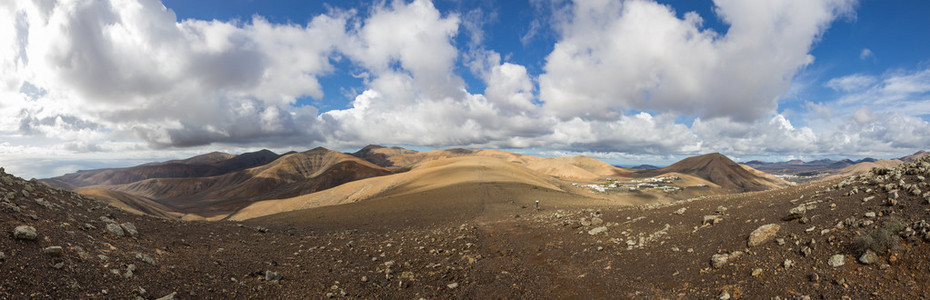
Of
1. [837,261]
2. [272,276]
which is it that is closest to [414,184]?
[272,276]

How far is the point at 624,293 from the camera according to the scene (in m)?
7.72

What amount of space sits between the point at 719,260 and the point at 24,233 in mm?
13970

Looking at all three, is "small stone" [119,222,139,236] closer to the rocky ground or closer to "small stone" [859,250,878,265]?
the rocky ground

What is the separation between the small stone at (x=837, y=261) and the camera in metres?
6.15

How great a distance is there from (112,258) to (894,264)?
14697mm

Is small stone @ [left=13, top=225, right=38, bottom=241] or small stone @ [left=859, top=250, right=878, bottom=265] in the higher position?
small stone @ [left=13, top=225, right=38, bottom=241]

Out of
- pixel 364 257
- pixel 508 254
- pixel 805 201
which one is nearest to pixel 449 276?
pixel 508 254

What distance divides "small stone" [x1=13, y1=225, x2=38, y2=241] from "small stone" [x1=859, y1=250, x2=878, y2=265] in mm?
15096

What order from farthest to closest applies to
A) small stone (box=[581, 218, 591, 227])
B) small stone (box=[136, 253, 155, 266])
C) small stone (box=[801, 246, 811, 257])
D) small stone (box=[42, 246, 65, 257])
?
1. small stone (box=[581, 218, 591, 227])
2. small stone (box=[136, 253, 155, 266])
3. small stone (box=[801, 246, 811, 257])
4. small stone (box=[42, 246, 65, 257])

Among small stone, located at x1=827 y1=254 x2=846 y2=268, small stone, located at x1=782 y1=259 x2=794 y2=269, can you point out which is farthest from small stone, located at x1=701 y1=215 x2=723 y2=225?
small stone, located at x1=827 y1=254 x2=846 y2=268

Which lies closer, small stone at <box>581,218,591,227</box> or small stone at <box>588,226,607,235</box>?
small stone at <box>588,226,607,235</box>

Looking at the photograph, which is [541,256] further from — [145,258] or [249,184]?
[249,184]

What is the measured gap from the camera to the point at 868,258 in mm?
5879

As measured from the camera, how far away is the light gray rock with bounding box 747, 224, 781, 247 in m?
7.82
